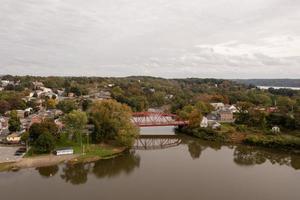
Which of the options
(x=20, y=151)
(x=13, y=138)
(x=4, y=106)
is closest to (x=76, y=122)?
(x=20, y=151)

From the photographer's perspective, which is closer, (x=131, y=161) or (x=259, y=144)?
(x=131, y=161)

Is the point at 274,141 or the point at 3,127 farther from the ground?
the point at 3,127

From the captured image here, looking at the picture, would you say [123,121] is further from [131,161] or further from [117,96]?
[117,96]

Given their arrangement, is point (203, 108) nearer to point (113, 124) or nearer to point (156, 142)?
point (156, 142)

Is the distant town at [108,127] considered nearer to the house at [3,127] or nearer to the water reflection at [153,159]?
the house at [3,127]

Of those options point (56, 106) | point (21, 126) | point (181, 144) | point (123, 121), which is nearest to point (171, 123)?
point (181, 144)

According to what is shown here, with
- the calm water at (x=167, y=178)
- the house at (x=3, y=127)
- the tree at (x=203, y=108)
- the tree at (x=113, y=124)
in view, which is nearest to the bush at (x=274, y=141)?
the calm water at (x=167, y=178)
